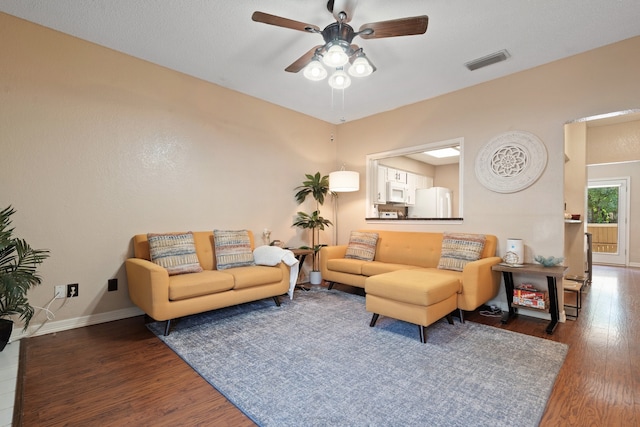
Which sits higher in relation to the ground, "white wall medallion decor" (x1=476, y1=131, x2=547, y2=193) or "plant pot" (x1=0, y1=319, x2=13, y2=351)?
"white wall medallion decor" (x1=476, y1=131, x2=547, y2=193)

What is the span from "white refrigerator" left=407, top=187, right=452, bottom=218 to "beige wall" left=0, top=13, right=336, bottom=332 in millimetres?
3560

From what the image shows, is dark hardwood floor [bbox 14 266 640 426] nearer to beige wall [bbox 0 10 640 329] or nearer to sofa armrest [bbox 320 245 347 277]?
beige wall [bbox 0 10 640 329]

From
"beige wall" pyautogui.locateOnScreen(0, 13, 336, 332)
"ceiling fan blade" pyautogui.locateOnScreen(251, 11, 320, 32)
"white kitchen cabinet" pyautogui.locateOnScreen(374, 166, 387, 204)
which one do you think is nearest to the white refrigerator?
"white kitchen cabinet" pyautogui.locateOnScreen(374, 166, 387, 204)

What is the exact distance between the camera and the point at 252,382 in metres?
1.94

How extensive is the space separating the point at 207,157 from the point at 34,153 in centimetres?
157

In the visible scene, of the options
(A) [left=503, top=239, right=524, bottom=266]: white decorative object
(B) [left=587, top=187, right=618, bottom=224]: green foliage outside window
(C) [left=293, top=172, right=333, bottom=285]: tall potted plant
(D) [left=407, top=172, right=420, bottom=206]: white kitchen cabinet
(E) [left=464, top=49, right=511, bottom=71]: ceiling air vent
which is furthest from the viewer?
(B) [left=587, top=187, right=618, bottom=224]: green foliage outside window

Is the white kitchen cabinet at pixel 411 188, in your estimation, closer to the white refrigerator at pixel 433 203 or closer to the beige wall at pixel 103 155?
the white refrigerator at pixel 433 203

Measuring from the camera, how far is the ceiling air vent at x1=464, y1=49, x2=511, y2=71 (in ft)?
9.95

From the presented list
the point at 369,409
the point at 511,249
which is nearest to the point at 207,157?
the point at 369,409

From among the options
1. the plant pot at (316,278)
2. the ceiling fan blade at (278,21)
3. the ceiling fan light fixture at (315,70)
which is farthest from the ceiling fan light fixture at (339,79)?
the plant pot at (316,278)

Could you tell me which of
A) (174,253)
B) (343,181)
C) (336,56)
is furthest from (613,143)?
(174,253)

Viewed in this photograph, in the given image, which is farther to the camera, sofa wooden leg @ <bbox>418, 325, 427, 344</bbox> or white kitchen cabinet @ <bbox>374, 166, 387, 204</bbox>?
white kitchen cabinet @ <bbox>374, 166, 387, 204</bbox>

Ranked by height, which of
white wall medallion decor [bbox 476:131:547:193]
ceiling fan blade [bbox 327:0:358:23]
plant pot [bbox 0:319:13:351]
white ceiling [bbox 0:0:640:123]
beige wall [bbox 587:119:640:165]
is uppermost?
white ceiling [bbox 0:0:640:123]

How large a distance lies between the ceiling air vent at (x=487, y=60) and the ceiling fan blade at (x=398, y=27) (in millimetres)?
1411
